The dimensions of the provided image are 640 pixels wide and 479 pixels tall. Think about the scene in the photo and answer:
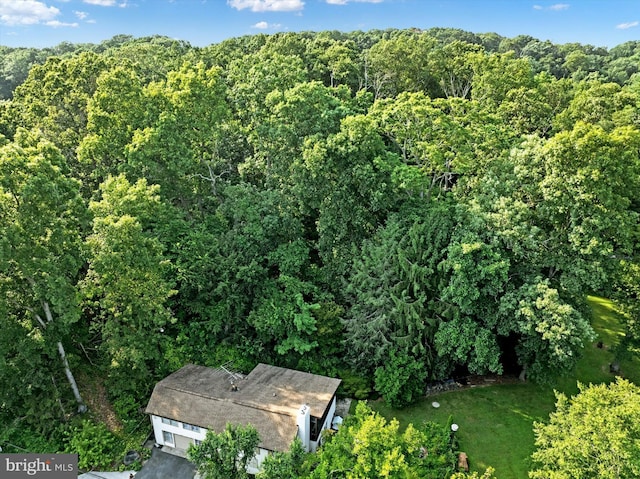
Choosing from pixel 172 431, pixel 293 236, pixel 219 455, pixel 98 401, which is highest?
pixel 293 236

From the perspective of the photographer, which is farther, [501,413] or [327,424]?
[501,413]

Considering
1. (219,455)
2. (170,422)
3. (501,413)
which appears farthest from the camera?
(501,413)

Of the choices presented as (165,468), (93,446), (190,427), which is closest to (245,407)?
(190,427)

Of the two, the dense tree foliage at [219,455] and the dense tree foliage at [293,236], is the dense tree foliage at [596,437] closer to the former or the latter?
the dense tree foliage at [293,236]

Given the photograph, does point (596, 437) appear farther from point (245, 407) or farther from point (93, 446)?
point (93, 446)

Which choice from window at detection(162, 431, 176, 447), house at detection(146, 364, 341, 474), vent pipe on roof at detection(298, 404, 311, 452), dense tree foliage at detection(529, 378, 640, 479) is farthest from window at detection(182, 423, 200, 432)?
dense tree foliage at detection(529, 378, 640, 479)

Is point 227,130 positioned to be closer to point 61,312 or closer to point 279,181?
point 279,181

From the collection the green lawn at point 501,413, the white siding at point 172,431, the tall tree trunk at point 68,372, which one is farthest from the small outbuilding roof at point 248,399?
the green lawn at point 501,413
